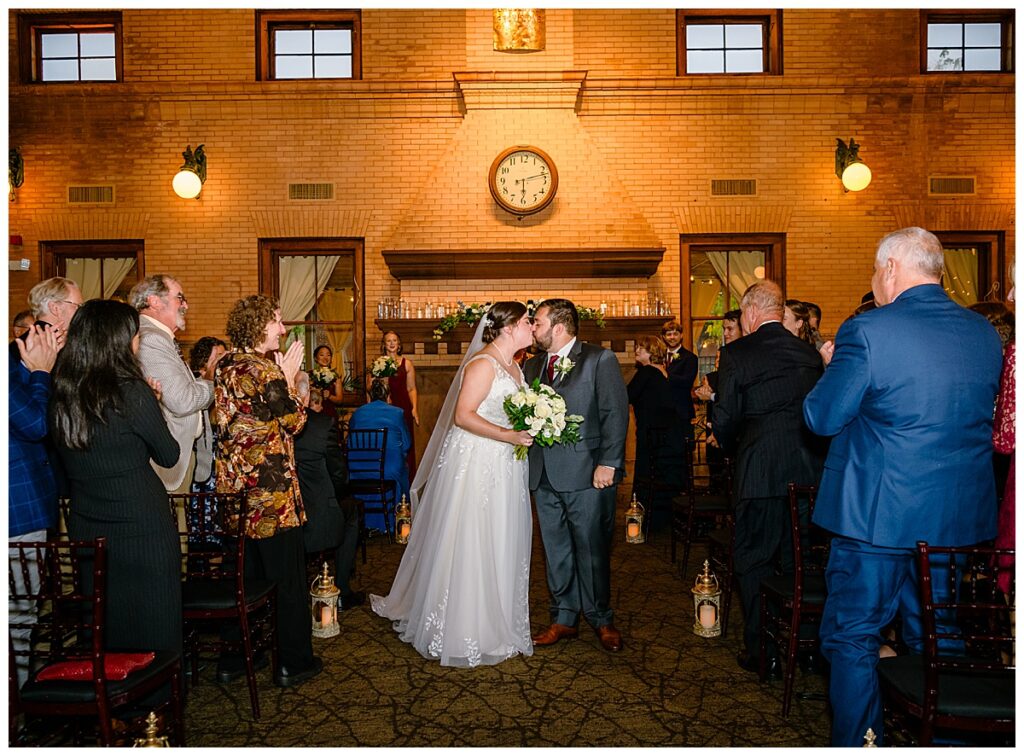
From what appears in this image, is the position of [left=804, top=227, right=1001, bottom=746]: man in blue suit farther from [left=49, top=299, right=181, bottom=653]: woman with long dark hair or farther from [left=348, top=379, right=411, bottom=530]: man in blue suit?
[left=348, top=379, right=411, bottom=530]: man in blue suit

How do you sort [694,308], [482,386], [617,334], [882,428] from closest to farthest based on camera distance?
[882,428] → [482,386] → [617,334] → [694,308]

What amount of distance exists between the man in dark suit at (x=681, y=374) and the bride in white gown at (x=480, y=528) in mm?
3454

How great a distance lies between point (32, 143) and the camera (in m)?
10.6

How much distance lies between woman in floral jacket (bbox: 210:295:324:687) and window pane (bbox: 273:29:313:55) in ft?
25.6

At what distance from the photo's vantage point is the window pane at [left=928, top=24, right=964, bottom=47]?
1073 centimetres

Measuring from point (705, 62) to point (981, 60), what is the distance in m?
3.46

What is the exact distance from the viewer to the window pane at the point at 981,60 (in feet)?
35.3

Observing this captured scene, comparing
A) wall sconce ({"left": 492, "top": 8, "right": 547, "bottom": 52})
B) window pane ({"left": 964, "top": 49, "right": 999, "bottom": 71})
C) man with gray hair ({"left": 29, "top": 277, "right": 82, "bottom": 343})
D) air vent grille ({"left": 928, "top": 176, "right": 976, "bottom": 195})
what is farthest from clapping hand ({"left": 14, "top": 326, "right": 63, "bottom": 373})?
window pane ({"left": 964, "top": 49, "right": 999, "bottom": 71})

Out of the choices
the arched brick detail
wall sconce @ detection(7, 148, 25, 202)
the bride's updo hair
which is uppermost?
wall sconce @ detection(7, 148, 25, 202)

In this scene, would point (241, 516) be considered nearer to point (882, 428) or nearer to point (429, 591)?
point (429, 591)

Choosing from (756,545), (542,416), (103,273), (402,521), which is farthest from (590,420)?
(103,273)

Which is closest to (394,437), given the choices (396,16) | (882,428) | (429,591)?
(429,591)

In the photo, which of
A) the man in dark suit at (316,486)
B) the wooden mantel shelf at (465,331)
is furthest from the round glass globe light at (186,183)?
the man in dark suit at (316,486)

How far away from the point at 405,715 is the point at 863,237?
29.4 ft
